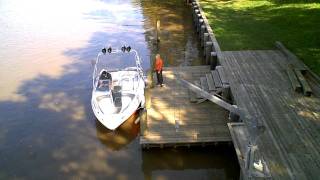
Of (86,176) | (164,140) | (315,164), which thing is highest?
(315,164)

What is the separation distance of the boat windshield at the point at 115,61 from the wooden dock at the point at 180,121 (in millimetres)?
5244

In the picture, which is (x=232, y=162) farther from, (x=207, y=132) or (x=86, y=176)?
(x=86, y=176)

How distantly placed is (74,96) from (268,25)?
39.4 ft

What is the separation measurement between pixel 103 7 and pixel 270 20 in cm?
1966

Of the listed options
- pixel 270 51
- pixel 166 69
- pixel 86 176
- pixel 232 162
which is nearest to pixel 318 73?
pixel 270 51

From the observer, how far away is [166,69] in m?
20.8

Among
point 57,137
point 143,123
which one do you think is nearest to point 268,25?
point 143,123

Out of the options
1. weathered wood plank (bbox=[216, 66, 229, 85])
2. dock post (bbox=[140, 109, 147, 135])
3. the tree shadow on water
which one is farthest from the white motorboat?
weathered wood plank (bbox=[216, 66, 229, 85])

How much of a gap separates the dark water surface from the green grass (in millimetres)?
2945

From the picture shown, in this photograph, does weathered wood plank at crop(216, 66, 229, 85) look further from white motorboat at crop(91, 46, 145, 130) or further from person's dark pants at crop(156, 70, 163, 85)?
white motorboat at crop(91, 46, 145, 130)

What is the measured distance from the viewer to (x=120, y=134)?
16547mm

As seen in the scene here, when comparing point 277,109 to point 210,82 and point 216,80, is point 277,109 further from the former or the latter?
point 210,82

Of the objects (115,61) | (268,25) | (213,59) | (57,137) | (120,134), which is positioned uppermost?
(268,25)

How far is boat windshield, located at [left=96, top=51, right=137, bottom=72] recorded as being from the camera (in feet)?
74.8
